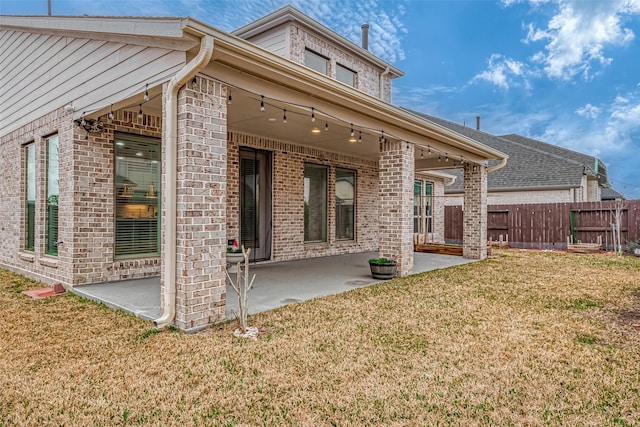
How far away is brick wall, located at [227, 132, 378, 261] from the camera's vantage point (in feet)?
24.3

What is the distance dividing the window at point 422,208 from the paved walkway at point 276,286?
4.69 m

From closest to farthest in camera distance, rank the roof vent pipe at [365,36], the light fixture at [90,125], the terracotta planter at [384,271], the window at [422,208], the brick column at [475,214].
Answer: the light fixture at [90,125], the terracotta planter at [384,271], the brick column at [475,214], the roof vent pipe at [365,36], the window at [422,208]

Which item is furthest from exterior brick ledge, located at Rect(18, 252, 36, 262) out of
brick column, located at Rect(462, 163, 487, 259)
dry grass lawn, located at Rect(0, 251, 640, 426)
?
brick column, located at Rect(462, 163, 487, 259)

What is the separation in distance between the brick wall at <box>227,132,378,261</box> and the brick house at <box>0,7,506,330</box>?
33 millimetres

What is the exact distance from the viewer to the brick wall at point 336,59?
854 cm

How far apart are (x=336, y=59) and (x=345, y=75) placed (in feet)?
1.62

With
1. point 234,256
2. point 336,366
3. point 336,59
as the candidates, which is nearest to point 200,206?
point 336,366

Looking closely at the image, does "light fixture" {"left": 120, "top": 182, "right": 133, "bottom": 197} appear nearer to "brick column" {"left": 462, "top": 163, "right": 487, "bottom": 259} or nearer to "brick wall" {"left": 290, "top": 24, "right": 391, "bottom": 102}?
"brick wall" {"left": 290, "top": 24, "right": 391, "bottom": 102}

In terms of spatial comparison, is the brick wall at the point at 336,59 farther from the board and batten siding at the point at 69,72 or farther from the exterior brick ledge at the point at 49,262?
the exterior brick ledge at the point at 49,262

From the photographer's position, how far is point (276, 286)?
18.9 feet

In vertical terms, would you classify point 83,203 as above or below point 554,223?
above

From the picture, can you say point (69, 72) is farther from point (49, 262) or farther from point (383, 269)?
point (383, 269)

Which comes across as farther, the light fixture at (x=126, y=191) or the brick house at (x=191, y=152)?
the light fixture at (x=126, y=191)

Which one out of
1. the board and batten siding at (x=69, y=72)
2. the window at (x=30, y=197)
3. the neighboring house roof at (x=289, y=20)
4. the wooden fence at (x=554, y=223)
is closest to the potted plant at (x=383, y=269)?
the board and batten siding at (x=69, y=72)
